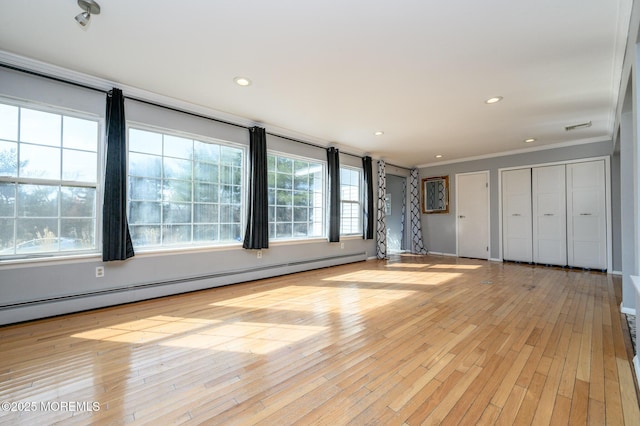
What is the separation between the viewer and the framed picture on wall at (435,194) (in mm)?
7270

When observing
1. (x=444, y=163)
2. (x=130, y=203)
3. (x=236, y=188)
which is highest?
(x=444, y=163)

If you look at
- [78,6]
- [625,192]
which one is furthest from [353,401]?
[625,192]

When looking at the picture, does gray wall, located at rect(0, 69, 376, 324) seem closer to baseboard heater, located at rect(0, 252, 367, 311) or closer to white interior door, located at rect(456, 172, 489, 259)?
baseboard heater, located at rect(0, 252, 367, 311)

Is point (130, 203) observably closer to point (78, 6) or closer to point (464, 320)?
point (78, 6)

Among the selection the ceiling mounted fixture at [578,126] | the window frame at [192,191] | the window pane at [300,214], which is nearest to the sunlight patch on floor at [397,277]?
the window pane at [300,214]

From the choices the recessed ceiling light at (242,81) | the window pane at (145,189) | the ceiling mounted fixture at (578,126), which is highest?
the recessed ceiling light at (242,81)

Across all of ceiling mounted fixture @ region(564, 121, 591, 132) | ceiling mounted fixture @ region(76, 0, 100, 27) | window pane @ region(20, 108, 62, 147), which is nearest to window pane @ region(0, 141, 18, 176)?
window pane @ region(20, 108, 62, 147)

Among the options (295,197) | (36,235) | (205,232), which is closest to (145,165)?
(205,232)

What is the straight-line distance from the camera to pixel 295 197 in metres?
5.15

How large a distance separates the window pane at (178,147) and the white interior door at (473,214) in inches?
249

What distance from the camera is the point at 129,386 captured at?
1.65m

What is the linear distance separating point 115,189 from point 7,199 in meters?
0.85

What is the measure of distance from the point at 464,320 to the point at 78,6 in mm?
4227

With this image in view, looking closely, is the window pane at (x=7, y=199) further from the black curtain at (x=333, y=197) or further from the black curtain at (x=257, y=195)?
the black curtain at (x=333, y=197)
